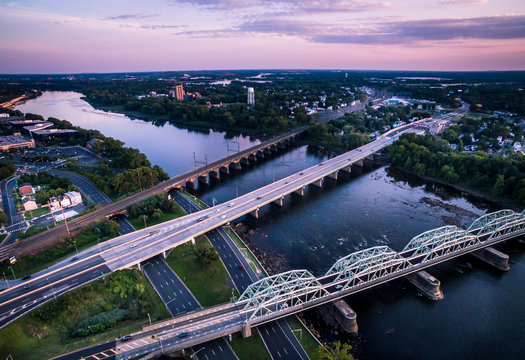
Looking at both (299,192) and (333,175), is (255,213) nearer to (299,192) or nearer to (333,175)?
(299,192)

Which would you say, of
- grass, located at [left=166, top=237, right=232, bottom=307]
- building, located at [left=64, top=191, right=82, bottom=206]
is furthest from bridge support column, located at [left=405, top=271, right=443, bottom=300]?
building, located at [left=64, top=191, right=82, bottom=206]

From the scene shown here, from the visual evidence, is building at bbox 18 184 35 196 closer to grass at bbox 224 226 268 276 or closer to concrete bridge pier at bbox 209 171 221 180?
concrete bridge pier at bbox 209 171 221 180

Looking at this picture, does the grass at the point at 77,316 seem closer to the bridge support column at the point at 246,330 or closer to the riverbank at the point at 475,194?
the bridge support column at the point at 246,330

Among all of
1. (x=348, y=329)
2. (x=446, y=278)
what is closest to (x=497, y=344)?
(x=446, y=278)

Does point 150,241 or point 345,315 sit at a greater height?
point 150,241

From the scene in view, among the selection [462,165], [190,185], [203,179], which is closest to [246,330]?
[190,185]
